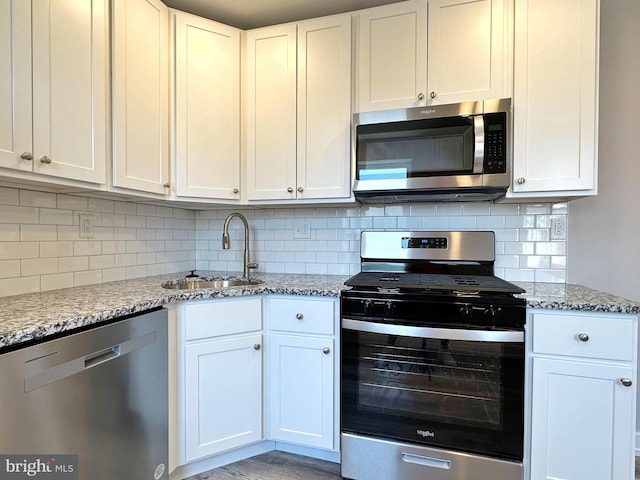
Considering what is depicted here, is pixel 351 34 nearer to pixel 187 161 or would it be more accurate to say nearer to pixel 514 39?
pixel 514 39

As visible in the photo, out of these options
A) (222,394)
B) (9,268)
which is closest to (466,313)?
(222,394)

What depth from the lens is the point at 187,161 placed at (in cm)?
198

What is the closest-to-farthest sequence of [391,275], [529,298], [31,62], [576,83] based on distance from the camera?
1. [31,62]
2. [529,298]
3. [576,83]
4. [391,275]

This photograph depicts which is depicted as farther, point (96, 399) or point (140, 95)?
point (140, 95)

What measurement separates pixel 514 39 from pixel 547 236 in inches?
43.2

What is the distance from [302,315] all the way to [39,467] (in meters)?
1.11

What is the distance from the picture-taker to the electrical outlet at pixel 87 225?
1791 millimetres

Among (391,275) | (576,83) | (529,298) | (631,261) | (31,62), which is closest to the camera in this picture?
(31,62)

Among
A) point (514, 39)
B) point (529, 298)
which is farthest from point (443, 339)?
point (514, 39)

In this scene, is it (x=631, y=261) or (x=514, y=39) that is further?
(x=631, y=261)

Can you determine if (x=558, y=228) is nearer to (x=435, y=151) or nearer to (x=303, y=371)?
(x=435, y=151)

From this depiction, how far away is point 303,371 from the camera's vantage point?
1.78m

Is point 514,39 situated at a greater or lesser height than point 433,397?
greater

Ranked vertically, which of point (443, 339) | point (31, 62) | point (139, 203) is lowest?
point (443, 339)
